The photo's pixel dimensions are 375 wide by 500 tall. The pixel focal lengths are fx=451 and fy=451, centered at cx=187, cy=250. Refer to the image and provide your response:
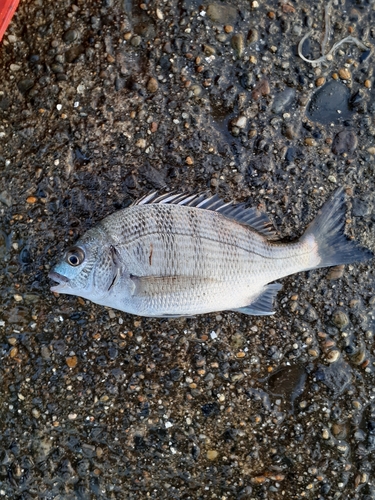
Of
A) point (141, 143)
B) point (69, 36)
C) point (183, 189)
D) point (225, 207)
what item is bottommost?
point (225, 207)

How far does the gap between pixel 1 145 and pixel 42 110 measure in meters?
0.38

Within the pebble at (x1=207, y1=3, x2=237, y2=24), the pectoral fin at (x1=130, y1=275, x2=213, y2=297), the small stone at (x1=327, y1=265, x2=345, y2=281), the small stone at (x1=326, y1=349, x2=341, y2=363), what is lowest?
the small stone at (x1=326, y1=349, x2=341, y2=363)

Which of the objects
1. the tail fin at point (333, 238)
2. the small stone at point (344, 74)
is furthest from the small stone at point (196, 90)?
the tail fin at point (333, 238)

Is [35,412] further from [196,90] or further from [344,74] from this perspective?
[344,74]

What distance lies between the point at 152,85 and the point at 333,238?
1.66 metres

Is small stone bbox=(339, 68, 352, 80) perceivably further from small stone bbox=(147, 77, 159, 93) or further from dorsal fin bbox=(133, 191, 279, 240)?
small stone bbox=(147, 77, 159, 93)

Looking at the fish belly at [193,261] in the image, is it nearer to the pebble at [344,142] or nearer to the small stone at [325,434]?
the pebble at [344,142]

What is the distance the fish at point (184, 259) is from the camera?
2771 mm

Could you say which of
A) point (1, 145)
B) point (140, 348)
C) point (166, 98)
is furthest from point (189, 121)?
point (140, 348)

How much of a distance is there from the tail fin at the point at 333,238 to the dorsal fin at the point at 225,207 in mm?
287

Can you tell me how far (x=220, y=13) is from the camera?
3.21m

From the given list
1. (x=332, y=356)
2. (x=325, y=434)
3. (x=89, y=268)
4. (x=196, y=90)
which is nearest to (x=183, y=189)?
(x=196, y=90)

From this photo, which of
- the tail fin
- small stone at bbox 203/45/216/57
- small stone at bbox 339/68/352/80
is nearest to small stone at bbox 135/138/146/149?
small stone at bbox 203/45/216/57

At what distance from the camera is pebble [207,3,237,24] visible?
127 inches
